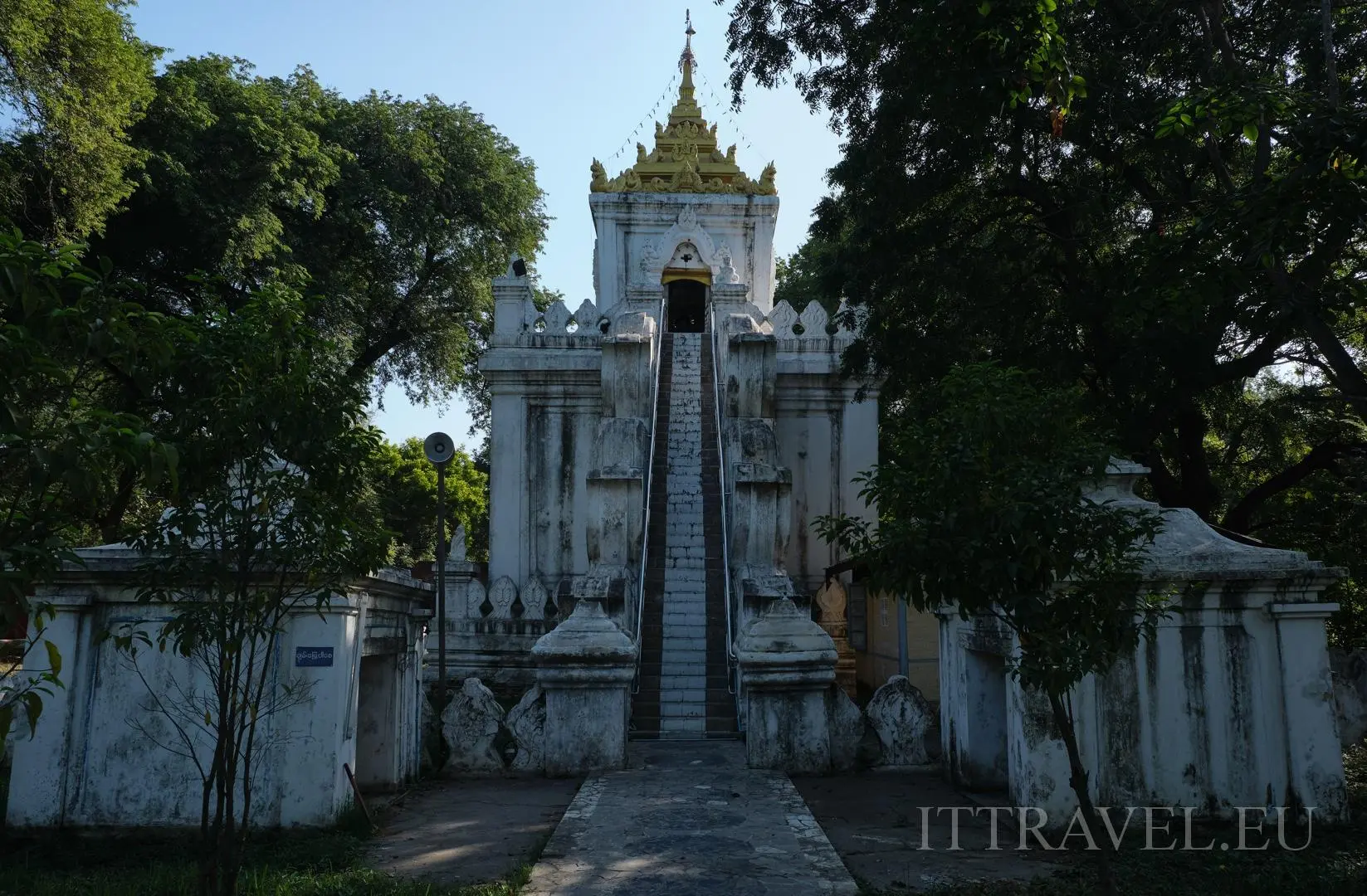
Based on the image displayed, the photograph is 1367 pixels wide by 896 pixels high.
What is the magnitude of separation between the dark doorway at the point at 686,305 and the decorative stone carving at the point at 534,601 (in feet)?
30.8

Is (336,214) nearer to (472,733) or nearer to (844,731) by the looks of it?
(472,733)

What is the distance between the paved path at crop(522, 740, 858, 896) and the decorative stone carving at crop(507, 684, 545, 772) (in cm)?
72

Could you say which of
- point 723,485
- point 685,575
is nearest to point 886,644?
point 685,575

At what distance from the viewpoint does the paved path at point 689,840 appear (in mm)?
6355

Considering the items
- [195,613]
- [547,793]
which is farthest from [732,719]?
[195,613]

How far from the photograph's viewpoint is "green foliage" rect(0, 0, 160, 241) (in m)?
14.8

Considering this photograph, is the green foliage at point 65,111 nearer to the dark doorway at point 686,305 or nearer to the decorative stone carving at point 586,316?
the decorative stone carving at point 586,316

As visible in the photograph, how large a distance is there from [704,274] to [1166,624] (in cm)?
1703

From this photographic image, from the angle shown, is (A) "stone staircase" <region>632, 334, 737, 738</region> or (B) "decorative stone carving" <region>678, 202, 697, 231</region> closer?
(A) "stone staircase" <region>632, 334, 737, 738</region>

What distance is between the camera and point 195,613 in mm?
5645

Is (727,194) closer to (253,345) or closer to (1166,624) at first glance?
(1166,624)

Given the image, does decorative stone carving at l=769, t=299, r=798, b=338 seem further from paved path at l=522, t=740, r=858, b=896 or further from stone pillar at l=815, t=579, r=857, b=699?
paved path at l=522, t=740, r=858, b=896

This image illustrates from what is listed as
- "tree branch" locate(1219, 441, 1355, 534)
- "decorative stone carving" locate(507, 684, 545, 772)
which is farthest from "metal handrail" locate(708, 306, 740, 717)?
"tree branch" locate(1219, 441, 1355, 534)

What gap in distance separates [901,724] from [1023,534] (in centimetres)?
514
